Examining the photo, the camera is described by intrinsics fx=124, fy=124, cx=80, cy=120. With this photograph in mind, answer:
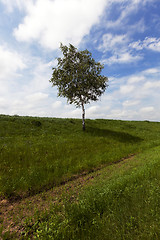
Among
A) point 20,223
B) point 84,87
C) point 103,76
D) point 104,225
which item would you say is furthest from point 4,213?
point 103,76

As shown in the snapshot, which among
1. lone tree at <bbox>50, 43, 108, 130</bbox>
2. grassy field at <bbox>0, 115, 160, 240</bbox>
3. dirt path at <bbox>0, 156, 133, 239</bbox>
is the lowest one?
dirt path at <bbox>0, 156, 133, 239</bbox>

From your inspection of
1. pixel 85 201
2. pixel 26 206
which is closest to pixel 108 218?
pixel 85 201

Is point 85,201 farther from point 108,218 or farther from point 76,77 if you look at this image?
point 76,77

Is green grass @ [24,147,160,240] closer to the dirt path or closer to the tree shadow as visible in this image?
the dirt path

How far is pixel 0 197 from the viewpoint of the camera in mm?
7621

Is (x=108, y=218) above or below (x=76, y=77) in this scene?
below

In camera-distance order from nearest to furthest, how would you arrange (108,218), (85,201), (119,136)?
(108,218) < (85,201) < (119,136)

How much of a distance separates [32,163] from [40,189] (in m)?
3.89

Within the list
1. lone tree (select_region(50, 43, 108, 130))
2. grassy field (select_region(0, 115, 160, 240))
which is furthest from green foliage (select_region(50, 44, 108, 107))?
grassy field (select_region(0, 115, 160, 240))

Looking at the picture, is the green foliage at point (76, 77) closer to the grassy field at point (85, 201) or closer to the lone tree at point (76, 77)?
the lone tree at point (76, 77)

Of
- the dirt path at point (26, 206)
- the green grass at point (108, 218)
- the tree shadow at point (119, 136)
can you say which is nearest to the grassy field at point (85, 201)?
the green grass at point (108, 218)

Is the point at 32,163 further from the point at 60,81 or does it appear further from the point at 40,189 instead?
the point at 60,81

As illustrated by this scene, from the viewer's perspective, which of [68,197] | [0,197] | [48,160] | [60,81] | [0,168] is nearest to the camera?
[68,197]

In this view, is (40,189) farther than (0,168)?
No
